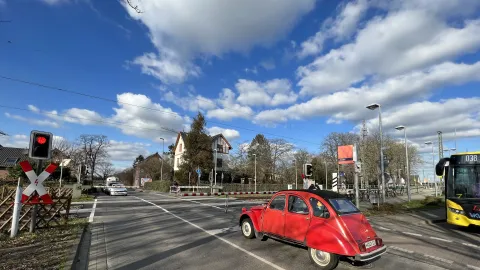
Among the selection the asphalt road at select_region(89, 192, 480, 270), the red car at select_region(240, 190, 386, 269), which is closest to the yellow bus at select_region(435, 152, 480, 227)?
the asphalt road at select_region(89, 192, 480, 270)

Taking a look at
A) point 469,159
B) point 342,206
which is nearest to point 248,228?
point 342,206

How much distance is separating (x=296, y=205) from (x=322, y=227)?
104cm

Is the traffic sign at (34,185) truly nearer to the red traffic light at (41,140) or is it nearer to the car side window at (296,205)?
the red traffic light at (41,140)

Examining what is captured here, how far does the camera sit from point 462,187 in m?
11.5

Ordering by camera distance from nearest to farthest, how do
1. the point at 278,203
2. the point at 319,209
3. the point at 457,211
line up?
the point at 319,209
the point at 278,203
the point at 457,211

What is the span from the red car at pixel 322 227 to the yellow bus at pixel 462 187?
6.95m

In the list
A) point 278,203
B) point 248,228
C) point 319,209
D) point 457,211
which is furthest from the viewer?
point 457,211

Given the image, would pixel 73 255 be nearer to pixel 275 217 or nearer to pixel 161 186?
pixel 275 217

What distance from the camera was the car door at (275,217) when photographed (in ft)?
24.8

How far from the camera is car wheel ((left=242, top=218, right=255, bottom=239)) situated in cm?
869

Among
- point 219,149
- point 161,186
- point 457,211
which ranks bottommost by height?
point 161,186

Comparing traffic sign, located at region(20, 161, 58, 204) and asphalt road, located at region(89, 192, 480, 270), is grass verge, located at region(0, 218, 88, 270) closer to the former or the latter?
asphalt road, located at region(89, 192, 480, 270)

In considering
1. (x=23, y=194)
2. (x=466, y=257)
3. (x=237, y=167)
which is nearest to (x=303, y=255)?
(x=466, y=257)

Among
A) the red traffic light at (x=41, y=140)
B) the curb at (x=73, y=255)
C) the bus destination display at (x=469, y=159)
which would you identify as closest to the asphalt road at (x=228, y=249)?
the curb at (x=73, y=255)
